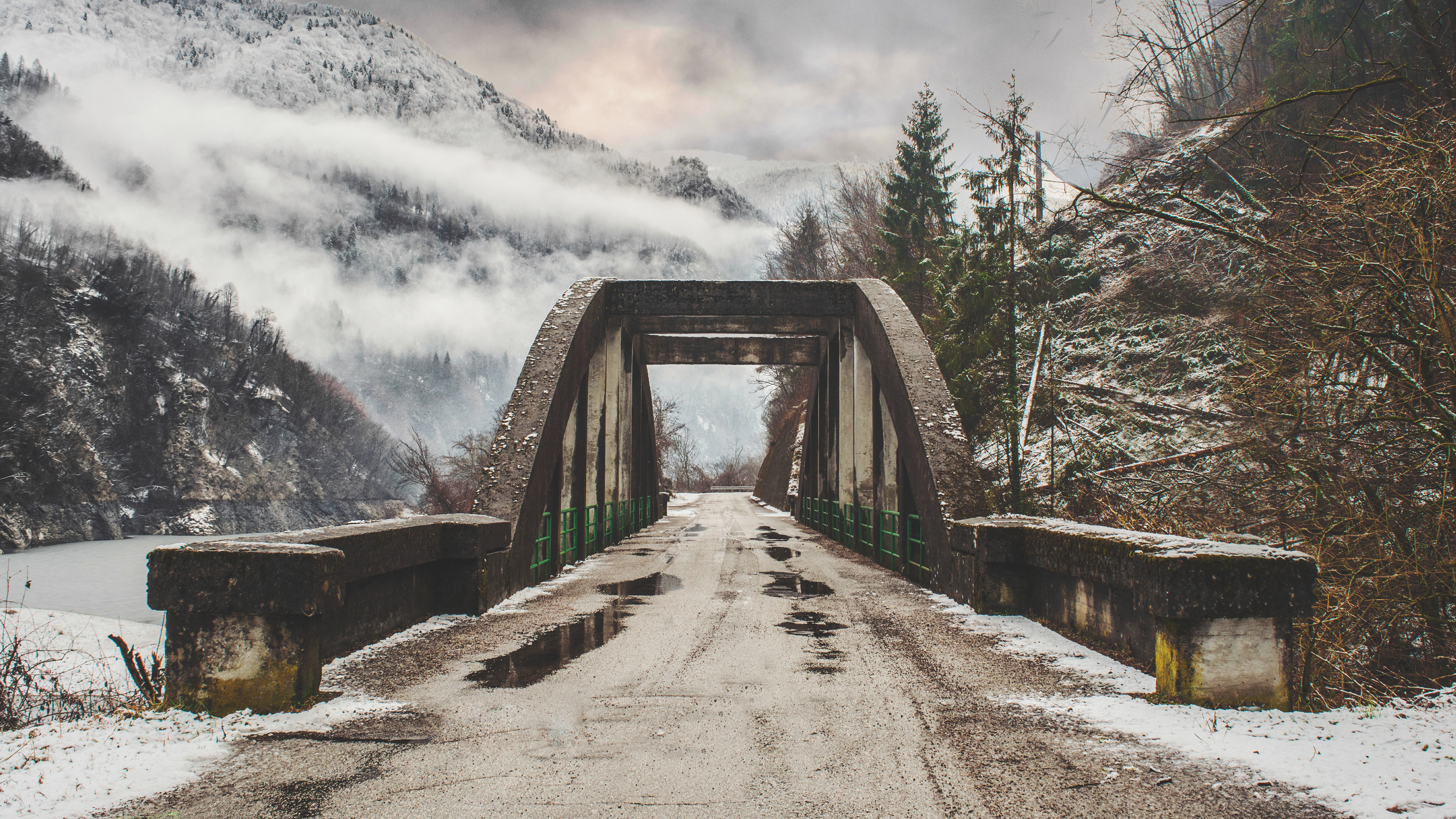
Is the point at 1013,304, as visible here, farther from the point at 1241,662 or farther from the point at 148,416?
the point at 148,416

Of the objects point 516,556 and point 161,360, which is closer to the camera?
point 516,556

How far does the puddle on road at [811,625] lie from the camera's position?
6.48 m

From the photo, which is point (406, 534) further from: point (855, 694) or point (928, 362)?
point (928, 362)

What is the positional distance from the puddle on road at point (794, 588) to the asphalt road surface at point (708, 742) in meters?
1.98

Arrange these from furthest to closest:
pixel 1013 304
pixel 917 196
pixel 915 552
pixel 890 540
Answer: pixel 917 196 < pixel 1013 304 < pixel 890 540 < pixel 915 552

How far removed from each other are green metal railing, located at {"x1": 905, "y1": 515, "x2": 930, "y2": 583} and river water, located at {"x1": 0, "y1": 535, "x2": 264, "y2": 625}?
66.2 feet

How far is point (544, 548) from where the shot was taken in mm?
10055

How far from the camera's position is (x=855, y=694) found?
4.52 meters

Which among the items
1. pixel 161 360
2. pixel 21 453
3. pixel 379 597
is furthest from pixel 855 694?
pixel 161 360

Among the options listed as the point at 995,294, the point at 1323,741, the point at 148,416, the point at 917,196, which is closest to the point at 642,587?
the point at 1323,741

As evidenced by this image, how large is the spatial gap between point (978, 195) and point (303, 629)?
727 inches

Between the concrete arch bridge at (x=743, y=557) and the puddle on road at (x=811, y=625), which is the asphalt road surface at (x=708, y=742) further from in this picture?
the concrete arch bridge at (x=743, y=557)

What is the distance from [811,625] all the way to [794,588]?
256 centimetres

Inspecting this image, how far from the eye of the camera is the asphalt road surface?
2.99m
